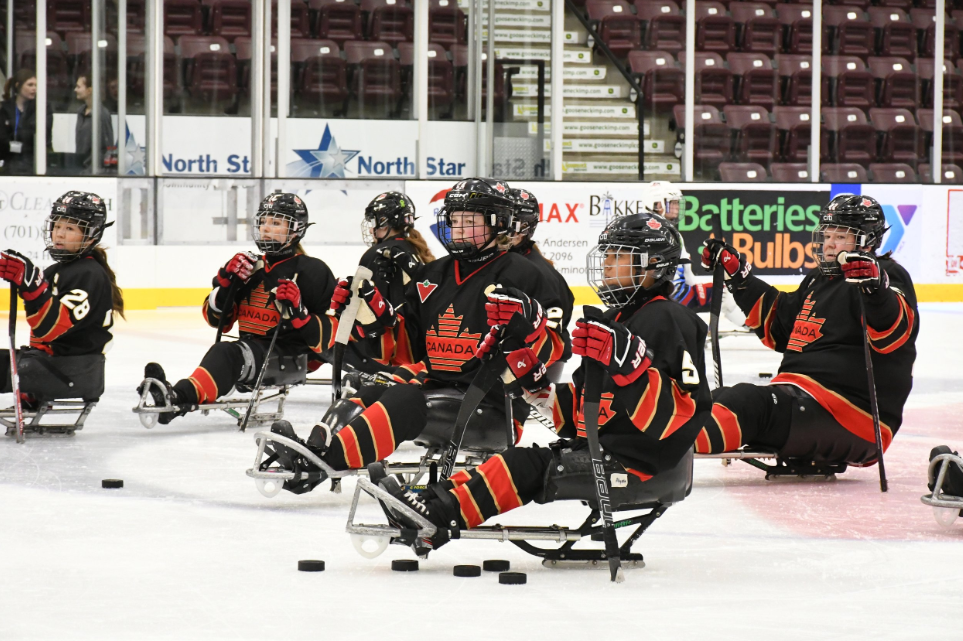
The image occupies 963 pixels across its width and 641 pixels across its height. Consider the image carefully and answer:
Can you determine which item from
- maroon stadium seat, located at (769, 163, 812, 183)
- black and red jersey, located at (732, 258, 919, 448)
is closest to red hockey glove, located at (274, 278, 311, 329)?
black and red jersey, located at (732, 258, 919, 448)

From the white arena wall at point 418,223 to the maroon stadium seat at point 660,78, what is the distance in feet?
5.46

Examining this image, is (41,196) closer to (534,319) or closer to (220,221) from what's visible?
(220,221)

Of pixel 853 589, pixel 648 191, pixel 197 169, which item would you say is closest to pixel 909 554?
pixel 853 589

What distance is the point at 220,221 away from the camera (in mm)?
11469

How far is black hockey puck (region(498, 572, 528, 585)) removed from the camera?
10.0 feet

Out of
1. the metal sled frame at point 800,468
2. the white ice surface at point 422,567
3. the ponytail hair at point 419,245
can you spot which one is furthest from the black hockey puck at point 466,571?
the ponytail hair at point 419,245

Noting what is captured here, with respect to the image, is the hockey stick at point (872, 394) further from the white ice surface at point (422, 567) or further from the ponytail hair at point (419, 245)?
the ponytail hair at point (419, 245)

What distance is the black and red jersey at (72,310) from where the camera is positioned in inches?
211

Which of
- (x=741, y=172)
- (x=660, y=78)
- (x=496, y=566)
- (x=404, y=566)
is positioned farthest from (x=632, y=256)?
(x=660, y=78)

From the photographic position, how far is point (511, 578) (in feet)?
10.0

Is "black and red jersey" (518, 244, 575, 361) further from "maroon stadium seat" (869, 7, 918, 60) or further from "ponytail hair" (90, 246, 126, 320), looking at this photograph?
"maroon stadium seat" (869, 7, 918, 60)

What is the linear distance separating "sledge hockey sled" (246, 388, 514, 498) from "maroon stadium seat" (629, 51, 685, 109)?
33.2 ft

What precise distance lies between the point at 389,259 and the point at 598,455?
1.86m

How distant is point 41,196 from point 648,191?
18.2ft
